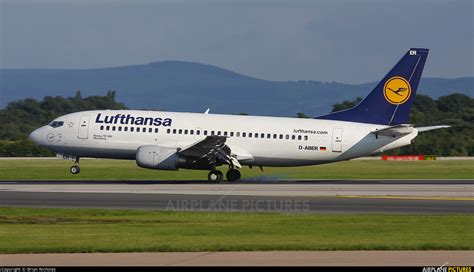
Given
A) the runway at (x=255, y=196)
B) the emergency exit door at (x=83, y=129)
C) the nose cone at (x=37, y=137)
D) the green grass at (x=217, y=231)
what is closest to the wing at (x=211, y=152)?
the runway at (x=255, y=196)

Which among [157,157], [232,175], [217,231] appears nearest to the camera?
Answer: [217,231]

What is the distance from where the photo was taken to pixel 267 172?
5425 cm

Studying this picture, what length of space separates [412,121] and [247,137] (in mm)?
69602

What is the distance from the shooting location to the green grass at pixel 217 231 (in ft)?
68.4

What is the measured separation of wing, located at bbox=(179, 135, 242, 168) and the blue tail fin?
7245mm

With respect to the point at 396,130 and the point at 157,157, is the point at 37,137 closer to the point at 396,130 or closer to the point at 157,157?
the point at 157,157

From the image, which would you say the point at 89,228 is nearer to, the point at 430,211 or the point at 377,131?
the point at 430,211

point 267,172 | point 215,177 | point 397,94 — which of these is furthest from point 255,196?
point 267,172

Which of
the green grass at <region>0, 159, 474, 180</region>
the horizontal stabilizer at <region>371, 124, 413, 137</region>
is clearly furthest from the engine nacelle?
the horizontal stabilizer at <region>371, 124, 413, 137</region>

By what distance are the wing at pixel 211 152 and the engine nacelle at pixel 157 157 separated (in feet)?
1.80

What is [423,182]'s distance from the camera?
46.2 m

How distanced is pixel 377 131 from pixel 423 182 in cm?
375

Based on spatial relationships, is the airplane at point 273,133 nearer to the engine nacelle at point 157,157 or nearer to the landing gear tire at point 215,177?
the landing gear tire at point 215,177

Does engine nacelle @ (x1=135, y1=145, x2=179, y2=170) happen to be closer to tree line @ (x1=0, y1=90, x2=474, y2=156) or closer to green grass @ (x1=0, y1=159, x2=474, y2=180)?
green grass @ (x1=0, y1=159, x2=474, y2=180)
